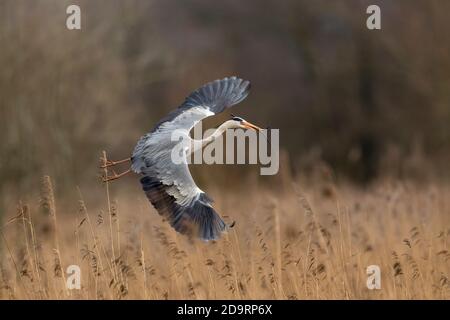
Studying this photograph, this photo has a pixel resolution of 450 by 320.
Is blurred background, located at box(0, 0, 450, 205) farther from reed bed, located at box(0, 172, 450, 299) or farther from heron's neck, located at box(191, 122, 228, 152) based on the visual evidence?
reed bed, located at box(0, 172, 450, 299)

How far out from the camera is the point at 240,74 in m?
21.0

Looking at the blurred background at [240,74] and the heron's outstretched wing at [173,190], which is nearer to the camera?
the heron's outstretched wing at [173,190]

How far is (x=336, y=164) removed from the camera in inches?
703

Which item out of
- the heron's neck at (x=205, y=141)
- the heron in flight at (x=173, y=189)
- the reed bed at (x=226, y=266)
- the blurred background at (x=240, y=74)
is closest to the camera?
Result: the reed bed at (x=226, y=266)

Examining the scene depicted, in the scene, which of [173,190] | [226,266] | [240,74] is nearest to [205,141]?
[173,190]

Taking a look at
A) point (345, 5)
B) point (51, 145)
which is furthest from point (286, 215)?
point (345, 5)

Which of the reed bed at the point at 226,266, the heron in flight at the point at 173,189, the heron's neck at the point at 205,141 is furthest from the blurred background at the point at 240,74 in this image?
the heron in flight at the point at 173,189

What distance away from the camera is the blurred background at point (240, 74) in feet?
35.2

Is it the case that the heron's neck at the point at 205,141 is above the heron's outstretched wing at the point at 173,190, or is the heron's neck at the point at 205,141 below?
above

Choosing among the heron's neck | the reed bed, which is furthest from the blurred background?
the reed bed

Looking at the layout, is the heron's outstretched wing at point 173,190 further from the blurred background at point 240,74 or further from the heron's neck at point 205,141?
the blurred background at point 240,74

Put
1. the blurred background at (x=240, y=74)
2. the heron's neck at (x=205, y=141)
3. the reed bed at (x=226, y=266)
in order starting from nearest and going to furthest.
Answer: the reed bed at (x=226, y=266), the heron's neck at (x=205, y=141), the blurred background at (x=240, y=74)

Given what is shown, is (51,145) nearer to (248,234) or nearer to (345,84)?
(248,234)

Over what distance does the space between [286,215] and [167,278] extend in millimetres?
2644
